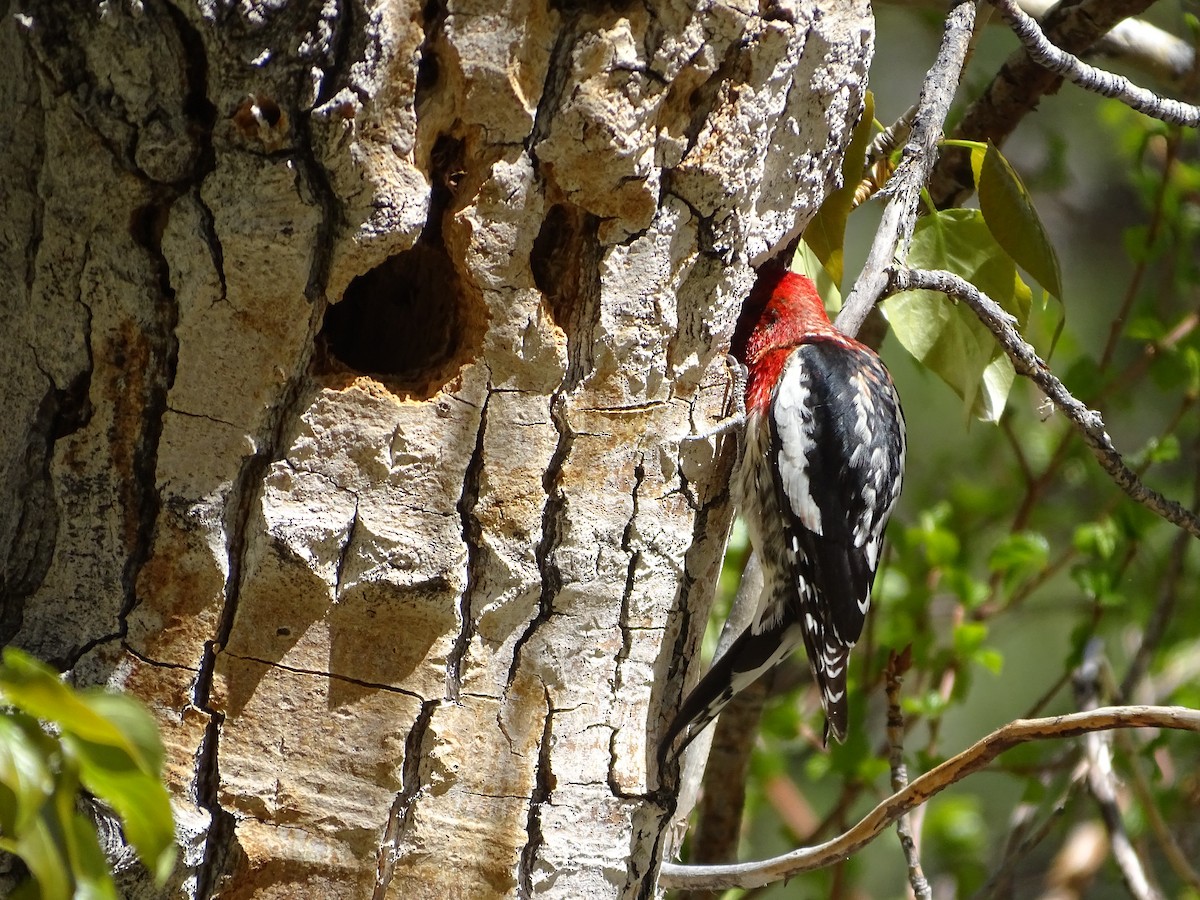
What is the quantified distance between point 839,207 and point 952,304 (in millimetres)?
258

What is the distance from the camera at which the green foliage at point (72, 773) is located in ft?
2.59

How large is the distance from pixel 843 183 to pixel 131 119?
3.64 feet

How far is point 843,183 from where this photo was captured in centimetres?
190

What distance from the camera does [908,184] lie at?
1834mm

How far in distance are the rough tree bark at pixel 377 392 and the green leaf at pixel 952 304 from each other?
48 centimetres

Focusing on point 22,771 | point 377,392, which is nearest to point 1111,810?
point 377,392

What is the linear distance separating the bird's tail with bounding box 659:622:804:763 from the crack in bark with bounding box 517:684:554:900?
7.9 inches

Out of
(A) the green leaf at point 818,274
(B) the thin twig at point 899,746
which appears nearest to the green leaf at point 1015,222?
(A) the green leaf at point 818,274

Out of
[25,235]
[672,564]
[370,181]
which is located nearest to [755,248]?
[672,564]

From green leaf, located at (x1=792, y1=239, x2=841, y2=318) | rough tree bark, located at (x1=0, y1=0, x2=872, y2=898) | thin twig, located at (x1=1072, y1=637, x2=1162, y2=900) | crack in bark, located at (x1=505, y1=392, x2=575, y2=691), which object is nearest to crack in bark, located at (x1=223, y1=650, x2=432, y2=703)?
rough tree bark, located at (x1=0, y1=0, x2=872, y2=898)

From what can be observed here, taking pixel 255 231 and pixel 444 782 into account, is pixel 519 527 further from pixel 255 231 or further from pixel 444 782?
pixel 255 231

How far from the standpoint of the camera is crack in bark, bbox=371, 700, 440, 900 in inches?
58.0

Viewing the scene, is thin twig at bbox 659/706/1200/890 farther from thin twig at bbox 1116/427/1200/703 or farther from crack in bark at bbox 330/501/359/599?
thin twig at bbox 1116/427/1200/703

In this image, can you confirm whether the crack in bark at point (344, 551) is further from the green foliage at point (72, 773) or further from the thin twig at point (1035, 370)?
the thin twig at point (1035, 370)
